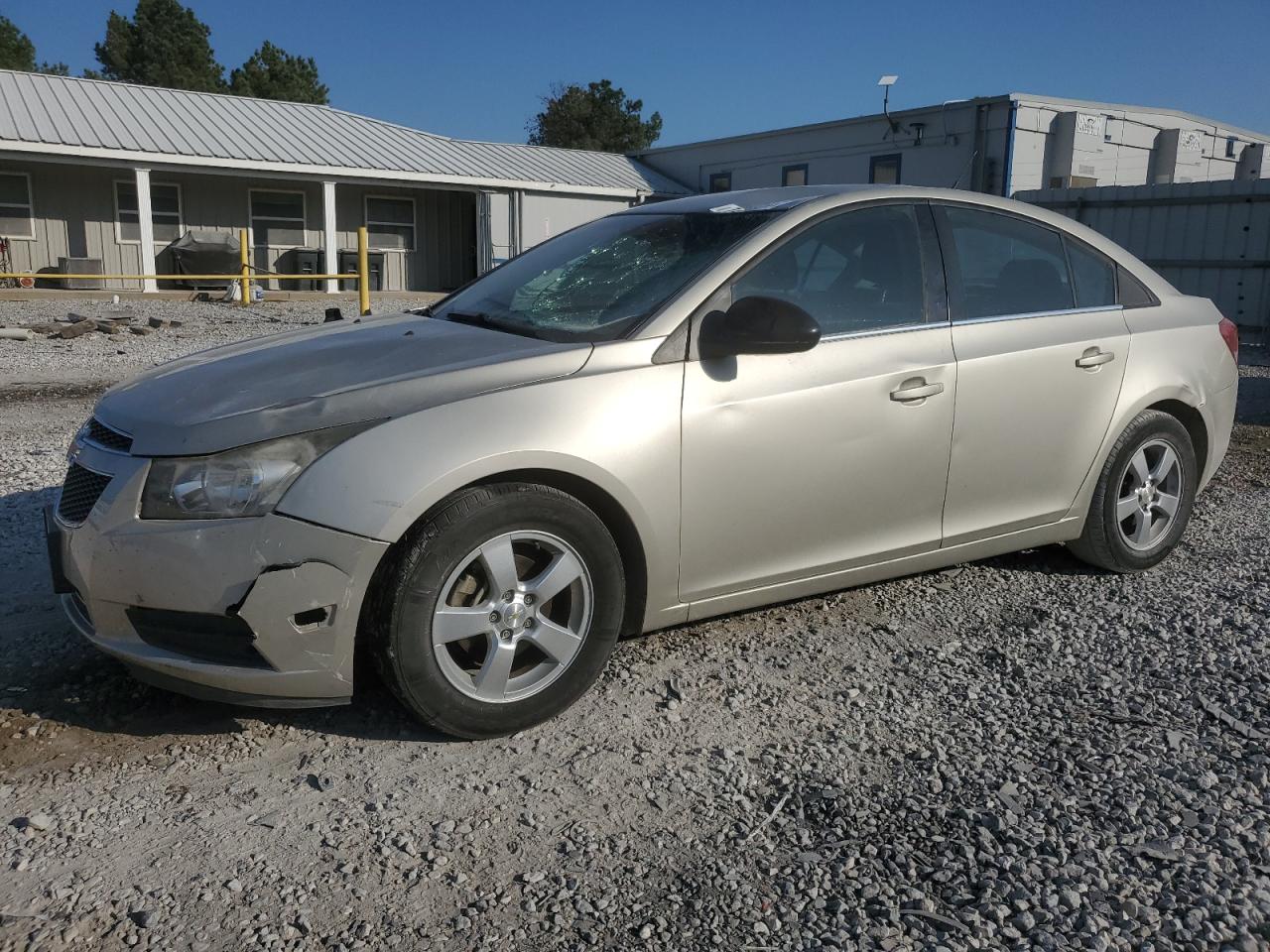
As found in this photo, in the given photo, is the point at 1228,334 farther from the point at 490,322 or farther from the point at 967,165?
the point at 967,165

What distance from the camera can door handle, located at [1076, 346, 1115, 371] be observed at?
4406 millimetres

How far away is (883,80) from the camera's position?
2306cm

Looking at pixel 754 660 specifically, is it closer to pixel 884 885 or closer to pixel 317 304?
pixel 884 885

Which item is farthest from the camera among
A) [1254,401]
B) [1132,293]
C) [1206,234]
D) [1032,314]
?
[1206,234]

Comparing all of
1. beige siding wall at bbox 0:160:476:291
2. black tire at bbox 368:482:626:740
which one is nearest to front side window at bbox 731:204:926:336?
black tire at bbox 368:482:626:740

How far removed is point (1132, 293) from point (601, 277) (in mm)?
2448

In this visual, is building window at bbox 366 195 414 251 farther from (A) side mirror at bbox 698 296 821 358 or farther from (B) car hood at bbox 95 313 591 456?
(A) side mirror at bbox 698 296 821 358

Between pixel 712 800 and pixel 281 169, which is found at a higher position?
pixel 281 169

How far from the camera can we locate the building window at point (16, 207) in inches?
875

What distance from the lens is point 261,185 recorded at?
82.2ft

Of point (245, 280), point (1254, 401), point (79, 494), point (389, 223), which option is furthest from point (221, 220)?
point (79, 494)

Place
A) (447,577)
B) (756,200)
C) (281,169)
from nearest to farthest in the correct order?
(447,577) → (756,200) → (281,169)

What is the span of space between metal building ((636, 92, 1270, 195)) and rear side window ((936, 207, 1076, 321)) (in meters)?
17.7

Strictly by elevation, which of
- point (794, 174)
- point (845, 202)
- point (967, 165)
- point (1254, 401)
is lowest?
point (1254, 401)
